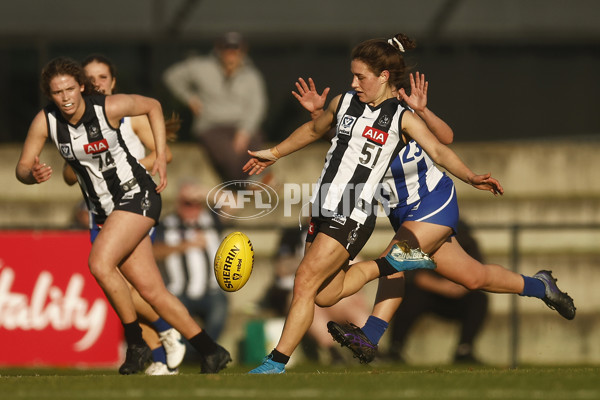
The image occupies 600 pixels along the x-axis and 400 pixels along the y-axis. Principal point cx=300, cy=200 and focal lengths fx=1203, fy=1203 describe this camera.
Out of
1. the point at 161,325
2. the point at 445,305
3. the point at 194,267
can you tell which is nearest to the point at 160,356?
the point at 161,325

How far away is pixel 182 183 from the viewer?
37.8 ft

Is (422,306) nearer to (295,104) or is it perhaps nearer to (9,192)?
(295,104)

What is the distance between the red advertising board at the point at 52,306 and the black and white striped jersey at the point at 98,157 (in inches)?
101

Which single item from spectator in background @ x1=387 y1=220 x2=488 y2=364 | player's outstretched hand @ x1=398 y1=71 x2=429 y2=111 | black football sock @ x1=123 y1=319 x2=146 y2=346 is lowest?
black football sock @ x1=123 y1=319 x2=146 y2=346

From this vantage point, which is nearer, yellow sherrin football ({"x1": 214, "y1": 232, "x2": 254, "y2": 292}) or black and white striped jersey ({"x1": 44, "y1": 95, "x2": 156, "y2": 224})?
black and white striped jersey ({"x1": 44, "y1": 95, "x2": 156, "y2": 224})

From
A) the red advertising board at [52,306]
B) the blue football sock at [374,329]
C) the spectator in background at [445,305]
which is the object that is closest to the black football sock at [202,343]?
the blue football sock at [374,329]

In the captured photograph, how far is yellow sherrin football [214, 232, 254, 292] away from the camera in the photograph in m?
7.95

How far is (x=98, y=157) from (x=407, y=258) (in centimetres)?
211

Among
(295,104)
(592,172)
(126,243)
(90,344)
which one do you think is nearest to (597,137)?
(592,172)

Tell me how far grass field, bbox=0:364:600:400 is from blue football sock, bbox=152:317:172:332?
51.0 inches

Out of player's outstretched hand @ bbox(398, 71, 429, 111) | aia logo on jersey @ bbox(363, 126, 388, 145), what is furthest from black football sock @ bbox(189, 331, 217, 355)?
player's outstretched hand @ bbox(398, 71, 429, 111)

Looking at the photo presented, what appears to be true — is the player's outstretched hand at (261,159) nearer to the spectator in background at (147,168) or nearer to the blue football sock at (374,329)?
the spectator in background at (147,168)

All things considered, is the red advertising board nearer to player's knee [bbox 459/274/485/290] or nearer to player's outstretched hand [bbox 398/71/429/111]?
player's knee [bbox 459/274/485/290]

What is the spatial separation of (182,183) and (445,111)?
3.06m
